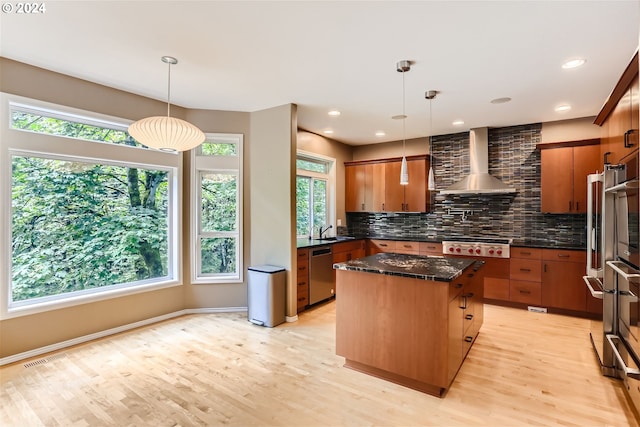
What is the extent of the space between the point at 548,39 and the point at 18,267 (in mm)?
4958

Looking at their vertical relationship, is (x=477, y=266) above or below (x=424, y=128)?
below

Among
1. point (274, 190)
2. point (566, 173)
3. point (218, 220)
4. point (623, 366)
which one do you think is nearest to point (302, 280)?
point (274, 190)

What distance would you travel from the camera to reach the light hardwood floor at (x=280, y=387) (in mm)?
2125

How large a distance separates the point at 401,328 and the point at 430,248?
2982 millimetres

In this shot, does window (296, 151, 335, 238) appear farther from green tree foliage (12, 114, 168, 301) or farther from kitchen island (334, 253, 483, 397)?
kitchen island (334, 253, 483, 397)

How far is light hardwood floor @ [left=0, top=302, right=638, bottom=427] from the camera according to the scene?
6.97 feet

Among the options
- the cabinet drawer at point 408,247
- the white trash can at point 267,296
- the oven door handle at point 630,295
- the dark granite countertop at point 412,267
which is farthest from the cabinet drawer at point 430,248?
the oven door handle at point 630,295

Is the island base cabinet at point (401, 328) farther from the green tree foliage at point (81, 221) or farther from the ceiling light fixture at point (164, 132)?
the green tree foliage at point (81, 221)

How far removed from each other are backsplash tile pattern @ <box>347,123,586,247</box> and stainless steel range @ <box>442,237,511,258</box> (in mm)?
389

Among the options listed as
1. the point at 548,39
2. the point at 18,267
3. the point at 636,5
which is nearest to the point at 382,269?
the point at 548,39

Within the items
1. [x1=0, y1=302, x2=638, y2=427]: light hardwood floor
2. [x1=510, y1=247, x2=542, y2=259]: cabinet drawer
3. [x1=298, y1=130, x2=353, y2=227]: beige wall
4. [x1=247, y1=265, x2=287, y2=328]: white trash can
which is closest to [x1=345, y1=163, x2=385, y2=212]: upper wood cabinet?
[x1=298, y1=130, x2=353, y2=227]: beige wall

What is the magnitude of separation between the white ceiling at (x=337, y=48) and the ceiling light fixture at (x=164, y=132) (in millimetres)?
521

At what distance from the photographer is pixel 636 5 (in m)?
2.04

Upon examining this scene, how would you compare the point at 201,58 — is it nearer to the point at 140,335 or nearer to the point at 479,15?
the point at 479,15
